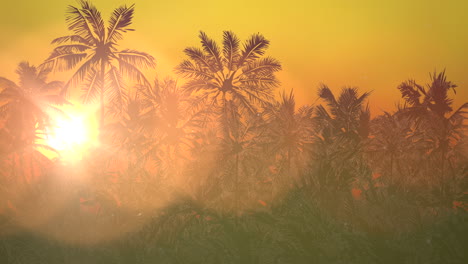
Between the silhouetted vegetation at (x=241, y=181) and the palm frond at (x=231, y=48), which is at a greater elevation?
the palm frond at (x=231, y=48)

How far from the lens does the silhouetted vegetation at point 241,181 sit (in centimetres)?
4619

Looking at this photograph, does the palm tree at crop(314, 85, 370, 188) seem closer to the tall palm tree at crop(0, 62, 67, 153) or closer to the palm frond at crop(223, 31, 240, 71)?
the palm frond at crop(223, 31, 240, 71)

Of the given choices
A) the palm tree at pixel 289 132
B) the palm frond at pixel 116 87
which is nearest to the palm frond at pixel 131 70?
the palm frond at pixel 116 87

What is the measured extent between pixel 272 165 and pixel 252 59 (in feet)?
39.3

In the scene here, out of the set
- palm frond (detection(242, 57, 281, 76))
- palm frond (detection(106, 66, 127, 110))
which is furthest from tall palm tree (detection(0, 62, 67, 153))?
palm frond (detection(242, 57, 281, 76))

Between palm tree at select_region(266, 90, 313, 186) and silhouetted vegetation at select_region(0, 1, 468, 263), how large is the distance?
0.34 ft

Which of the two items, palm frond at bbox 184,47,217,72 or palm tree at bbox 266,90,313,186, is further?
palm tree at bbox 266,90,313,186

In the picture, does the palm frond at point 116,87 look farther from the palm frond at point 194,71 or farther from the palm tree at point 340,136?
the palm tree at point 340,136

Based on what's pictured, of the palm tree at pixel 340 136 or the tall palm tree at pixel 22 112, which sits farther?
the tall palm tree at pixel 22 112

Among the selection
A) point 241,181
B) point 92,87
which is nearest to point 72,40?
point 92,87

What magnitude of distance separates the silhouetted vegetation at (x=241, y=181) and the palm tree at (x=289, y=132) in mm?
103

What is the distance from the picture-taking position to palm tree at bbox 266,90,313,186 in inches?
1953

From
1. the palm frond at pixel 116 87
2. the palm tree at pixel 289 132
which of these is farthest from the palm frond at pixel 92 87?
the palm tree at pixel 289 132

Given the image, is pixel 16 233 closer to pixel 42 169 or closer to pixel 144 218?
pixel 42 169
